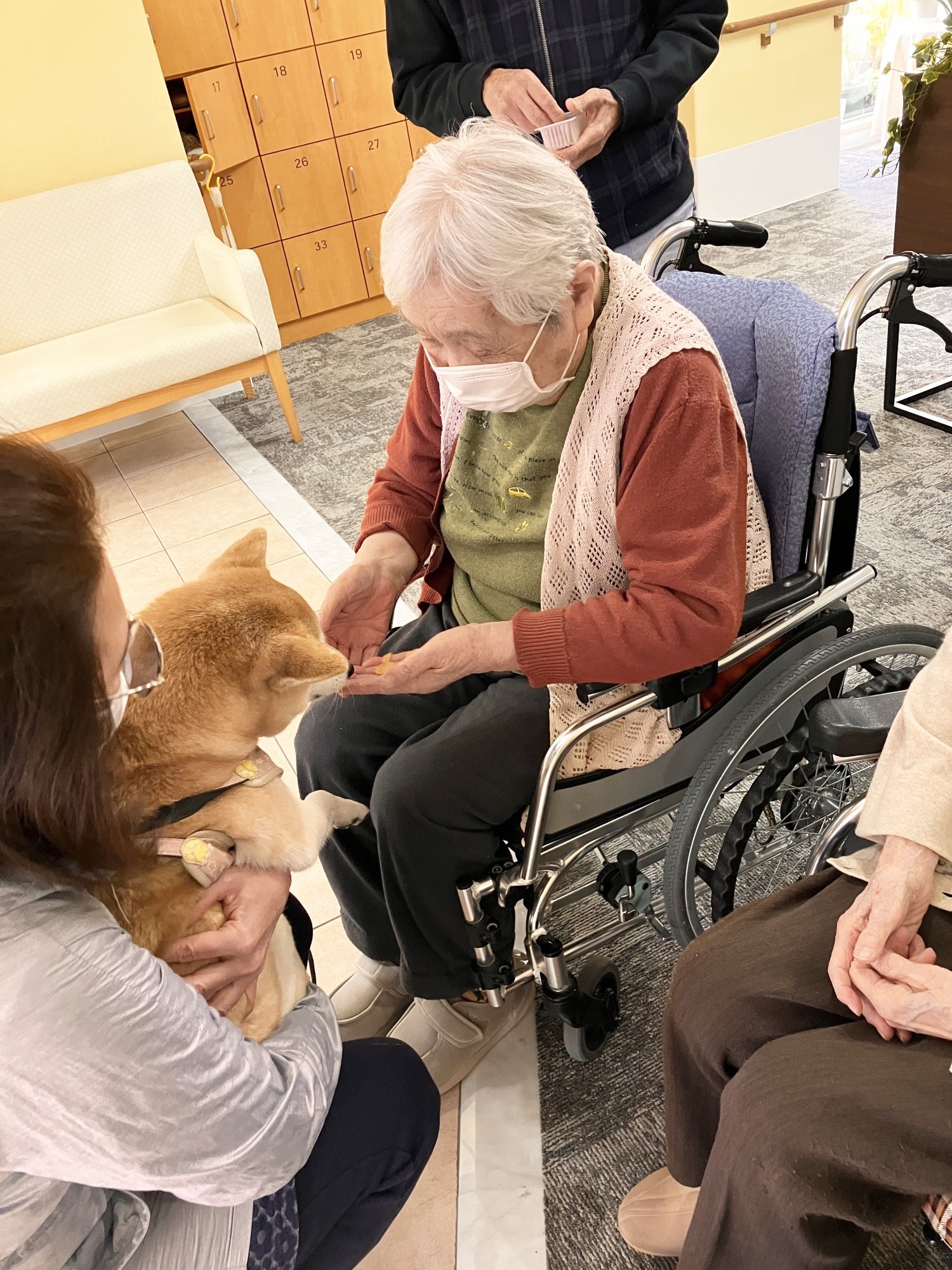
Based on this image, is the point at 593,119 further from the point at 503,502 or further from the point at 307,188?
the point at 307,188

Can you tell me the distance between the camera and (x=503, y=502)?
1378mm

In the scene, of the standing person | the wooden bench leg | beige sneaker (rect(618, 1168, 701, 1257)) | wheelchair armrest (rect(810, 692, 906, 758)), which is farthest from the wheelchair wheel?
the wooden bench leg

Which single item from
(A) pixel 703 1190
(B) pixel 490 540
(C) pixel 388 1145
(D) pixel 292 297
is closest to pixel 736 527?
(B) pixel 490 540

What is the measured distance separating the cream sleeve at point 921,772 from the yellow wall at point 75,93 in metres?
4.20

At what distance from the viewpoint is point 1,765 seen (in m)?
0.71

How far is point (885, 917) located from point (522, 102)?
151 cm

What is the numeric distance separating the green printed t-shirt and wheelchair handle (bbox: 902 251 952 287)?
0.45m

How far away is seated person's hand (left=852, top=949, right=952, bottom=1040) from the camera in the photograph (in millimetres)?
872

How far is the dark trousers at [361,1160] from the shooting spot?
1.04 m

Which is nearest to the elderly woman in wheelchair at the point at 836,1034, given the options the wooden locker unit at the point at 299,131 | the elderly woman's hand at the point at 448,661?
the elderly woman's hand at the point at 448,661

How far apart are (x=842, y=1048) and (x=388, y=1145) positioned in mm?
513

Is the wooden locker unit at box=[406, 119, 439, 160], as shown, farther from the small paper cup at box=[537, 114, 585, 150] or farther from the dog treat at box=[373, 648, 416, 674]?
the dog treat at box=[373, 648, 416, 674]

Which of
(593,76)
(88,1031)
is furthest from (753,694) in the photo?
(593,76)

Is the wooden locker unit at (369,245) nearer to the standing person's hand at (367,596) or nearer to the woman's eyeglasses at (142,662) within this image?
the standing person's hand at (367,596)
